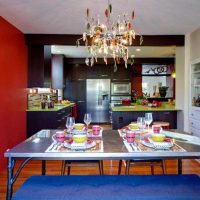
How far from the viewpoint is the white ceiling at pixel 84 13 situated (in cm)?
295

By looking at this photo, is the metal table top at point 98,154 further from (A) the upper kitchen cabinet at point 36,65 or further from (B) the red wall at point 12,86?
(A) the upper kitchen cabinet at point 36,65

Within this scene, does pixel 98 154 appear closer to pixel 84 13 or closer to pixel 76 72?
pixel 84 13

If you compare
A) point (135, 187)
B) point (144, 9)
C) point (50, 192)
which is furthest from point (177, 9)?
point (50, 192)

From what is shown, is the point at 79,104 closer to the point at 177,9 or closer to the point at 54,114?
the point at 54,114

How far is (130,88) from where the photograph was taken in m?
8.50

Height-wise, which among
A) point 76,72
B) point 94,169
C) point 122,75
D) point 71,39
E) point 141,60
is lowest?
point 94,169

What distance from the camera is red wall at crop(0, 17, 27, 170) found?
357cm

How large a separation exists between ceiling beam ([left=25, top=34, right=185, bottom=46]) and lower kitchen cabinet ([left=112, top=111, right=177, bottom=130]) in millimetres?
1470

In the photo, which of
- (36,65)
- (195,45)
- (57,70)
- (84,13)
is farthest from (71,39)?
(57,70)

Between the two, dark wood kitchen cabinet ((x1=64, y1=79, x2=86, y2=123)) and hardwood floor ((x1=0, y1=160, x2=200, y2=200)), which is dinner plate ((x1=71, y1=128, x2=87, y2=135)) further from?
dark wood kitchen cabinet ((x1=64, y1=79, x2=86, y2=123))

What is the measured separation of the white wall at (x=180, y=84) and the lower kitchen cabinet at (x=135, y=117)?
0.13m

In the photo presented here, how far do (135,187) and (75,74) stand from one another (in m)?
7.09

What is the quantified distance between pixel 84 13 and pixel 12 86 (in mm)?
1695

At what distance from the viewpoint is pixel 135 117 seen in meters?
5.11
